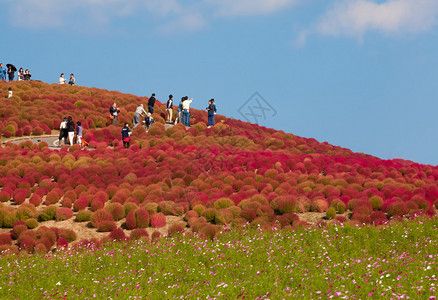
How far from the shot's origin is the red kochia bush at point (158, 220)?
1490cm

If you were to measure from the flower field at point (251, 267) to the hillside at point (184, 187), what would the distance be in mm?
1507

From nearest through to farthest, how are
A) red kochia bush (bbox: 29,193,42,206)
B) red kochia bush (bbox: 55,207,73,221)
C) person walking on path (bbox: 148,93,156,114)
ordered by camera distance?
red kochia bush (bbox: 55,207,73,221)
red kochia bush (bbox: 29,193,42,206)
person walking on path (bbox: 148,93,156,114)

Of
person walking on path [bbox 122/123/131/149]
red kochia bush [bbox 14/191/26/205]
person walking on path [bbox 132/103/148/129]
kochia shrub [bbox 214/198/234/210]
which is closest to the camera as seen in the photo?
kochia shrub [bbox 214/198/234/210]

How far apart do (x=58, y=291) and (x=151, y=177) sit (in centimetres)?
961

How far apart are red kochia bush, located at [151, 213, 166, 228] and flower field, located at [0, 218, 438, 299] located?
1658 mm

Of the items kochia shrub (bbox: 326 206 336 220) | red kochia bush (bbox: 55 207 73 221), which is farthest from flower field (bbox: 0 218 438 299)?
red kochia bush (bbox: 55 207 73 221)

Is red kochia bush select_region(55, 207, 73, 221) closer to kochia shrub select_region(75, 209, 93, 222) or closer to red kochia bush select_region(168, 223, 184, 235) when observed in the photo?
kochia shrub select_region(75, 209, 93, 222)

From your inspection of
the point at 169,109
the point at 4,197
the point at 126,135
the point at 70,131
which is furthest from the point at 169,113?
the point at 4,197

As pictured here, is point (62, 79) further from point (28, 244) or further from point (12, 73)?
point (28, 244)

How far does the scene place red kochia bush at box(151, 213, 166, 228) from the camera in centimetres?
1490

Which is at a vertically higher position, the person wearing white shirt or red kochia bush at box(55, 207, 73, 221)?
the person wearing white shirt

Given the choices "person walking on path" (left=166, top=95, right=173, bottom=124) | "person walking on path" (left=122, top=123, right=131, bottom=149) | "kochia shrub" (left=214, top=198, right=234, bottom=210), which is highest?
"person walking on path" (left=166, top=95, right=173, bottom=124)

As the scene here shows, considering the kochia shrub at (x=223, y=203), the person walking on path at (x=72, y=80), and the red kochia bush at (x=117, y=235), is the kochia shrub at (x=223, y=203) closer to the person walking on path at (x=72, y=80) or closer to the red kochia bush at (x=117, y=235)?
the red kochia bush at (x=117, y=235)

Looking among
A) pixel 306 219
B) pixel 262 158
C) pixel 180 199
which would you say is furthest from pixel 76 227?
pixel 262 158
